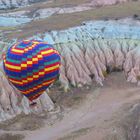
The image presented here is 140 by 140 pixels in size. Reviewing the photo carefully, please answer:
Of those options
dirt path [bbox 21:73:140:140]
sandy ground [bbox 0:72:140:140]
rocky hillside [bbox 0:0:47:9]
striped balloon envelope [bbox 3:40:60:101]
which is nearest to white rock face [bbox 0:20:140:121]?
dirt path [bbox 21:73:140:140]

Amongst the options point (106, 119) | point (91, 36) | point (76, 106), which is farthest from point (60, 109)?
point (91, 36)

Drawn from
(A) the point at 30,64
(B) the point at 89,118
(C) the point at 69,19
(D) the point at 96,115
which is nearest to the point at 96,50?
(C) the point at 69,19

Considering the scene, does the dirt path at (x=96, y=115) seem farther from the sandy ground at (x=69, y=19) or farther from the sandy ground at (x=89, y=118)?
the sandy ground at (x=69, y=19)

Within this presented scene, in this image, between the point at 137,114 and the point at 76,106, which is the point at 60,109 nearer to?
the point at 76,106

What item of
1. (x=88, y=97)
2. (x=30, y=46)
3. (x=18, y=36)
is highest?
(x=30, y=46)

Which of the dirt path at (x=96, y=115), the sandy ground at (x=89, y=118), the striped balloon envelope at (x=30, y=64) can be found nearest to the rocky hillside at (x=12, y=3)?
the dirt path at (x=96, y=115)

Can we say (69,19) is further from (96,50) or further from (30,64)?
(30,64)
